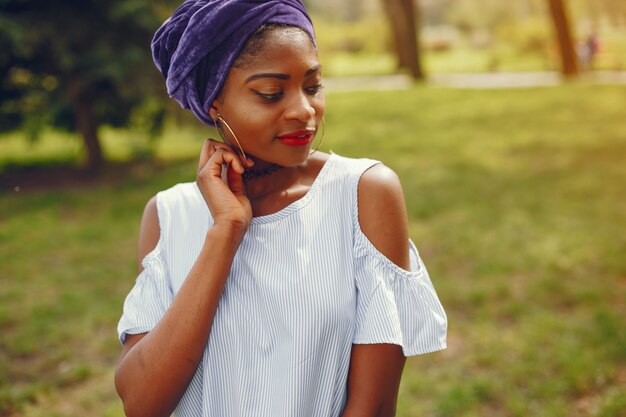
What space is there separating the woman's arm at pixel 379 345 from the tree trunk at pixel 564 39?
66.7 feet

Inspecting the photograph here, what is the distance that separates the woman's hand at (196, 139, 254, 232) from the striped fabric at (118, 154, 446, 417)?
0.09m

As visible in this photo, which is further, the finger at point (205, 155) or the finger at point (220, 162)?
the finger at point (205, 155)

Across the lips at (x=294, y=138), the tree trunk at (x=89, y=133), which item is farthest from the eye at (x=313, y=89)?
the tree trunk at (x=89, y=133)

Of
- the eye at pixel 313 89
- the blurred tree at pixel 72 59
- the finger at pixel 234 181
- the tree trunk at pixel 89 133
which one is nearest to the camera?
the eye at pixel 313 89

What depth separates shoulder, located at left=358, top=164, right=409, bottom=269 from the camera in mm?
1908

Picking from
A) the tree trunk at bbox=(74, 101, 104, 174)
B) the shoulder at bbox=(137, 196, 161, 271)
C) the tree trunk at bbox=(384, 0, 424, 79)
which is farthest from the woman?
Result: the tree trunk at bbox=(384, 0, 424, 79)

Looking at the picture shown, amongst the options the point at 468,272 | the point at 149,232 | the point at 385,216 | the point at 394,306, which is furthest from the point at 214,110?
the point at 468,272

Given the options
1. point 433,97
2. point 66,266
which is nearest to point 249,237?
point 66,266

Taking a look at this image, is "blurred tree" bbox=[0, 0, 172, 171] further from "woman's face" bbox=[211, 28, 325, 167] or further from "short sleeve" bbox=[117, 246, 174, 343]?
"woman's face" bbox=[211, 28, 325, 167]

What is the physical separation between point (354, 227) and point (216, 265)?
1.38 feet

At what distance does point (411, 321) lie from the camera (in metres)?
1.94

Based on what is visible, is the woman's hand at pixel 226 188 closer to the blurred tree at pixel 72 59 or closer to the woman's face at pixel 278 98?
the woman's face at pixel 278 98

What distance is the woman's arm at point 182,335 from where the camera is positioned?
6.04ft

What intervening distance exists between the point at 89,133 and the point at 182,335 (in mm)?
9235
